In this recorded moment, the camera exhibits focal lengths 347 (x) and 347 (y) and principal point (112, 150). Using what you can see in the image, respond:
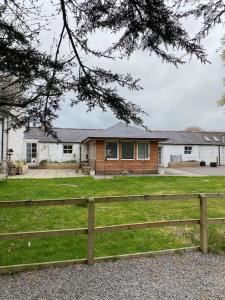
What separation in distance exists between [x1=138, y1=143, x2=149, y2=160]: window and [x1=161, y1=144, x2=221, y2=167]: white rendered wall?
36.4 feet

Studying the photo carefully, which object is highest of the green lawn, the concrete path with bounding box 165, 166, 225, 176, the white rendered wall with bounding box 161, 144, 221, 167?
the white rendered wall with bounding box 161, 144, 221, 167

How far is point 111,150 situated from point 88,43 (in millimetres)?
20758

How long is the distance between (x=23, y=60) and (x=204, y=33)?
2144mm

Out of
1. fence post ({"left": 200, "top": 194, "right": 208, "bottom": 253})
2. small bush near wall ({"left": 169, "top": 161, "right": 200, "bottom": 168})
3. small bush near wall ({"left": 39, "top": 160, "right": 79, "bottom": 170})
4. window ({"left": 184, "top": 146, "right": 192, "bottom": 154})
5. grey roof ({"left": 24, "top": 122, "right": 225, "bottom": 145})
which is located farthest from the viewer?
window ({"left": 184, "top": 146, "right": 192, "bottom": 154})

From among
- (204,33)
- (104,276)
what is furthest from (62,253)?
(204,33)

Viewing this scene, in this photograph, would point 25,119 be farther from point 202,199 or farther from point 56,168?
point 56,168

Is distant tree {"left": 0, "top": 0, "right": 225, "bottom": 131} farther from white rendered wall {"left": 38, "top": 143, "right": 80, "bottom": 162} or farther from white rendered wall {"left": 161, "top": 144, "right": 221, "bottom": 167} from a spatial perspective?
white rendered wall {"left": 161, "top": 144, "right": 221, "bottom": 167}

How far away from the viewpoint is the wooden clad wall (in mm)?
24656

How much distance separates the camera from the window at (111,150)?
24923 mm

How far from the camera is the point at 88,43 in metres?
4.35

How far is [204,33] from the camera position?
4.04 metres

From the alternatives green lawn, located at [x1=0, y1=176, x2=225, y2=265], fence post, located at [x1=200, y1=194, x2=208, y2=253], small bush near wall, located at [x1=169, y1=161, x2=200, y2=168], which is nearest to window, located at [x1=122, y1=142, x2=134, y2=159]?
green lawn, located at [x1=0, y1=176, x2=225, y2=265]

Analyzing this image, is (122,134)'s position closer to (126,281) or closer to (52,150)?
(52,150)

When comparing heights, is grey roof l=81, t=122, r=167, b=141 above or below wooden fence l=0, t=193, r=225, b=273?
above
